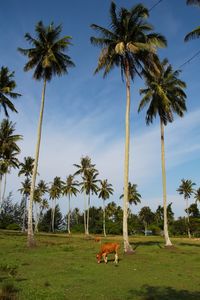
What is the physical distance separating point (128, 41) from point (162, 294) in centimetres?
2379

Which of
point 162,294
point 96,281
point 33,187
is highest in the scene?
point 33,187

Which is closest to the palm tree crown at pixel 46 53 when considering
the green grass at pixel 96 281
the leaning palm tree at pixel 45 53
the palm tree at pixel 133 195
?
the leaning palm tree at pixel 45 53

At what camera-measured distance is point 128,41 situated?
3116 centimetres

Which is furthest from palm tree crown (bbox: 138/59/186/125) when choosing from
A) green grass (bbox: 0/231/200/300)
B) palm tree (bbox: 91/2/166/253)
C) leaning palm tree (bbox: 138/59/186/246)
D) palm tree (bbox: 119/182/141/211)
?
palm tree (bbox: 119/182/141/211)

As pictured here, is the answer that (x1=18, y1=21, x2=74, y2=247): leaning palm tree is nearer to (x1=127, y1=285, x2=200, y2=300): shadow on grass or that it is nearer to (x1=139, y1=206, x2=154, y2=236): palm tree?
(x1=127, y1=285, x2=200, y2=300): shadow on grass

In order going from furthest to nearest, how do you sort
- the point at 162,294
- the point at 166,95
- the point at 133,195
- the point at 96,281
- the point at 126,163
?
the point at 133,195
the point at 166,95
the point at 126,163
the point at 96,281
the point at 162,294

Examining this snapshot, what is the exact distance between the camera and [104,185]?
98.0 metres

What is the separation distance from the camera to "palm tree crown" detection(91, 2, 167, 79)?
30.6 m

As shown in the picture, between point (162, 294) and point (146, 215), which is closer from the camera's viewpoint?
point (162, 294)

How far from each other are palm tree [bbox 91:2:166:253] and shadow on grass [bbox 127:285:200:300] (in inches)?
621

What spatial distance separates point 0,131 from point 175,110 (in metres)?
29.6

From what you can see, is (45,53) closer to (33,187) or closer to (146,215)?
(33,187)

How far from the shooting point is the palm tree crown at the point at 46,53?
3478 centimetres

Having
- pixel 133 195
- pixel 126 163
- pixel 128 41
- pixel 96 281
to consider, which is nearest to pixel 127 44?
pixel 128 41
